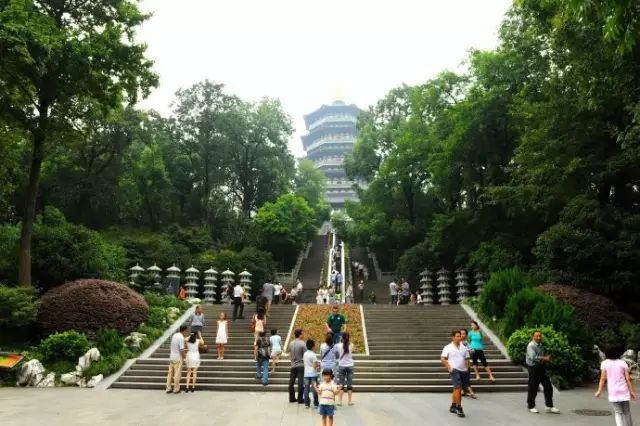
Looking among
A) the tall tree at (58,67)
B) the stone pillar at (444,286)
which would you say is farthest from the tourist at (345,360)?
the stone pillar at (444,286)

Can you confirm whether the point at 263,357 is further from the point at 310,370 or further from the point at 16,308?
the point at 16,308

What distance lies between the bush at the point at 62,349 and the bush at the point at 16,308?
1.43 m

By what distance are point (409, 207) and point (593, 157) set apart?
62.2 feet

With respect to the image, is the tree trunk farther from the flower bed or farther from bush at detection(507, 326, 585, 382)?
bush at detection(507, 326, 585, 382)

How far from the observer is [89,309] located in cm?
1584

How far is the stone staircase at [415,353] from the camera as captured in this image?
1274cm

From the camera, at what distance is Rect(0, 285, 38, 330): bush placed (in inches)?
575

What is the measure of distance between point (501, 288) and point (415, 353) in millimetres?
4296

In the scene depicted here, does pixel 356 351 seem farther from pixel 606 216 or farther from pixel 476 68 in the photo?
pixel 476 68

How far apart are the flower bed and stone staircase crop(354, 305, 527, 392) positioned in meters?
0.36

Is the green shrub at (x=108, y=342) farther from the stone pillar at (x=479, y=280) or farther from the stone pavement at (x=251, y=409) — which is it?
the stone pillar at (x=479, y=280)

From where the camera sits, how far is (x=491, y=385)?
12.4m

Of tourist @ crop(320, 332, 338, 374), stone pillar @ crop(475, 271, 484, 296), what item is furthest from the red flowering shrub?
tourist @ crop(320, 332, 338, 374)

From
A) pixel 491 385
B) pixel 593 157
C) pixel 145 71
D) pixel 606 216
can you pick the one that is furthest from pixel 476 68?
pixel 491 385
